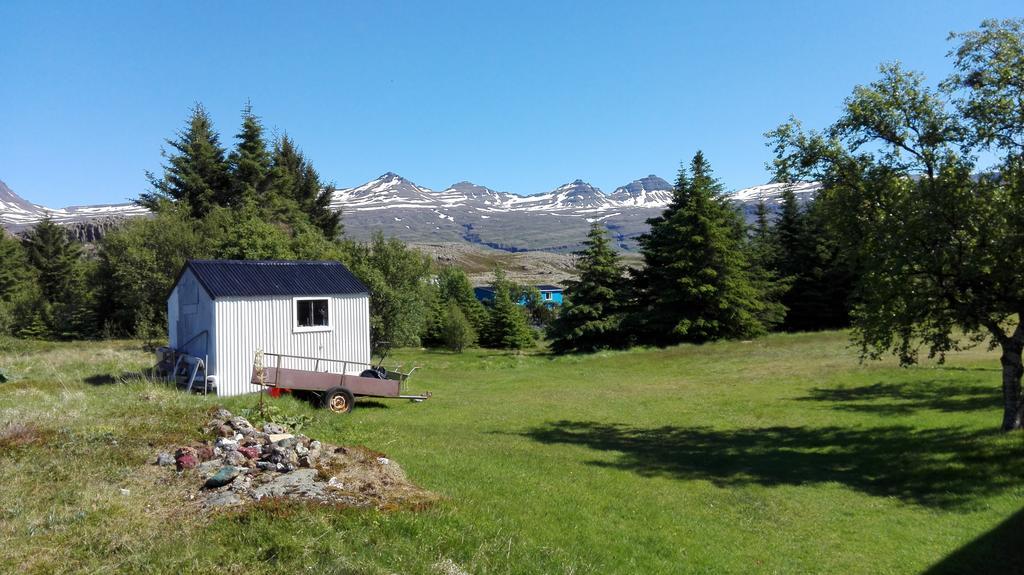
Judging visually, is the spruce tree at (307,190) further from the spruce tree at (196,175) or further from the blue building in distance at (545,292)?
the blue building in distance at (545,292)

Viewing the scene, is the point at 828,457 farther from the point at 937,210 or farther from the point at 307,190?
the point at 307,190

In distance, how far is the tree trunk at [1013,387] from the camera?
531 inches

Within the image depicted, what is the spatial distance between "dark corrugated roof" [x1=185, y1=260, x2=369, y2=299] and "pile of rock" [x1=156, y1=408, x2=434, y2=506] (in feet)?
31.0

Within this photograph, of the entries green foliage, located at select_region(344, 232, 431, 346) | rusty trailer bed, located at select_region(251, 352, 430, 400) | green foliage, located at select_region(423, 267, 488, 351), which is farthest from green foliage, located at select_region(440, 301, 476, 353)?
rusty trailer bed, located at select_region(251, 352, 430, 400)

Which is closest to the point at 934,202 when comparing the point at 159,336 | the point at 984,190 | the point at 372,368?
the point at 984,190

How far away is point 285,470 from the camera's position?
29.2ft

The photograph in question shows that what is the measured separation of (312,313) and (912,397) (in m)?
19.5

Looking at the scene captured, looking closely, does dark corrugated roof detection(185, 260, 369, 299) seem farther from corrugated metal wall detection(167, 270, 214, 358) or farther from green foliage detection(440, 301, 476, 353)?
green foliage detection(440, 301, 476, 353)

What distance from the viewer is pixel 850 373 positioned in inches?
1022

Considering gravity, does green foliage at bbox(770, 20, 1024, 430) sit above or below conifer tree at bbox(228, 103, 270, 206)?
below

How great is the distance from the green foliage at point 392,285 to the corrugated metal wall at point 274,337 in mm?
12915

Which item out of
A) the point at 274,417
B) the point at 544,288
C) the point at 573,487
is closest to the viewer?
the point at 573,487

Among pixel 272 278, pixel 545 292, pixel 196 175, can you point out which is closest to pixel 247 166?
pixel 196 175

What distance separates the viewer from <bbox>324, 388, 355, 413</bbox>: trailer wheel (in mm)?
18102
